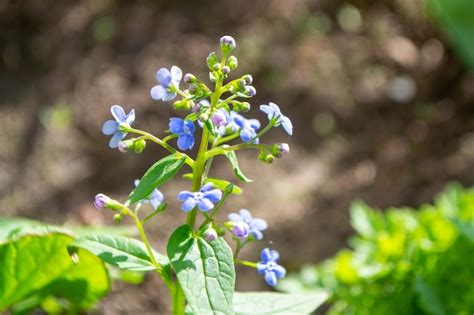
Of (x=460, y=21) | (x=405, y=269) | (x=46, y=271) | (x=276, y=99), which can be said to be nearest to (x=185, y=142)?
(x=46, y=271)

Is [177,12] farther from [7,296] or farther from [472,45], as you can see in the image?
[7,296]

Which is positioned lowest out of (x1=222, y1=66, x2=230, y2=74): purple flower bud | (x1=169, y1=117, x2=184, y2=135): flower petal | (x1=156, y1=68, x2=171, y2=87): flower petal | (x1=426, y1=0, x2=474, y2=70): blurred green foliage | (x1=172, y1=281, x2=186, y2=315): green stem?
(x1=172, y1=281, x2=186, y2=315): green stem

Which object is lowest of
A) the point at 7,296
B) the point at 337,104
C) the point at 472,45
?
the point at 7,296

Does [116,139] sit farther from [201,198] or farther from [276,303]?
[276,303]

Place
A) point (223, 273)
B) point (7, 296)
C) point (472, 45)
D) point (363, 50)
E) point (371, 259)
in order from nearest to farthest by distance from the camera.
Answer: point (223, 273), point (7, 296), point (371, 259), point (472, 45), point (363, 50)

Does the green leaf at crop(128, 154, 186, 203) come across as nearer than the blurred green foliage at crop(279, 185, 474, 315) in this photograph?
Yes

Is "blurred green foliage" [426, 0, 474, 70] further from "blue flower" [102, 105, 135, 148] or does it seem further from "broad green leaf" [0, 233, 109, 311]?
"blue flower" [102, 105, 135, 148]

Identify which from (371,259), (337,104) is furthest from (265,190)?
(371,259)

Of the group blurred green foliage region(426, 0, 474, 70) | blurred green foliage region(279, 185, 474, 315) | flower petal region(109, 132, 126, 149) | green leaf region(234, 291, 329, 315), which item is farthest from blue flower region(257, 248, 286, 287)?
blurred green foliage region(426, 0, 474, 70)
